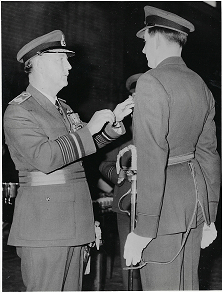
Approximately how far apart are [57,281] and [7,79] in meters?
4.29

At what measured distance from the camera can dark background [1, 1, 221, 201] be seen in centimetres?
561

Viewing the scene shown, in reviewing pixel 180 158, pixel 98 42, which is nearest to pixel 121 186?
pixel 180 158

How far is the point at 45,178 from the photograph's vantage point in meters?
1.90

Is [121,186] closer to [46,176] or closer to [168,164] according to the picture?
[46,176]

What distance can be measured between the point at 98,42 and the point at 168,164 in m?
5.06

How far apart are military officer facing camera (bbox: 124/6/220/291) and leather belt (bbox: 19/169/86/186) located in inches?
18.2

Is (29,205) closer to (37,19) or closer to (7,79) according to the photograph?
(7,79)

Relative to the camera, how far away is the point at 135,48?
6.48 meters

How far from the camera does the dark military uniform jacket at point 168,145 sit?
62.2 inches

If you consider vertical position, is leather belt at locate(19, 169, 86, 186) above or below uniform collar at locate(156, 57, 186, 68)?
below

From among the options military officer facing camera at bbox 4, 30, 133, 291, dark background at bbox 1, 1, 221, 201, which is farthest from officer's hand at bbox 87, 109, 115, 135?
dark background at bbox 1, 1, 221, 201

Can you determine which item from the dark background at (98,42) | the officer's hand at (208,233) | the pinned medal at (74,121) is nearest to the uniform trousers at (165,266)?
the officer's hand at (208,233)

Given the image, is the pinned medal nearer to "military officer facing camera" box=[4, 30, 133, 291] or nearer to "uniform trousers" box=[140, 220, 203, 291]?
"military officer facing camera" box=[4, 30, 133, 291]

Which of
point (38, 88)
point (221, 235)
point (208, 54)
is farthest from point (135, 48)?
point (38, 88)
